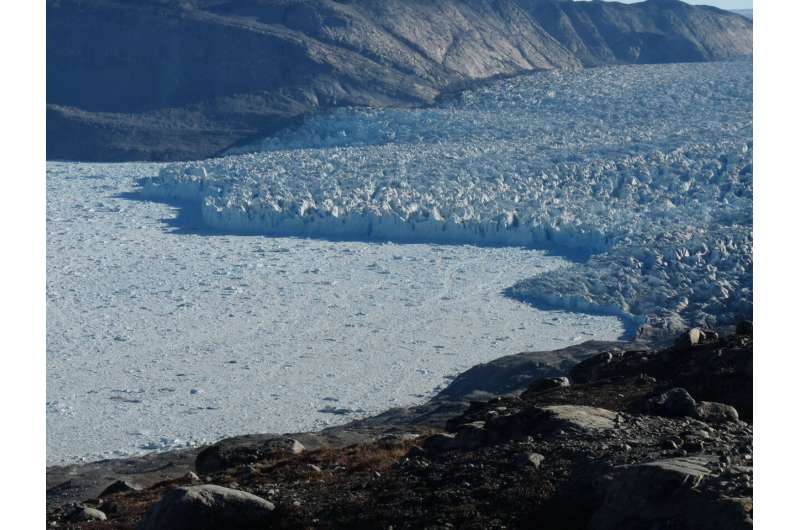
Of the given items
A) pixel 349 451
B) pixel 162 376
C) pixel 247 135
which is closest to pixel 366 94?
pixel 247 135

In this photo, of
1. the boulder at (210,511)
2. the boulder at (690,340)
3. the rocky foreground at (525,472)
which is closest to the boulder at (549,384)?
the rocky foreground at (525,472)

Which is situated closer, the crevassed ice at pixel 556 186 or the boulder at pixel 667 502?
the boulder at pixel 667 502

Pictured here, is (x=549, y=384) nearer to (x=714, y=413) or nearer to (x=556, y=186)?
(x=714, y=413)

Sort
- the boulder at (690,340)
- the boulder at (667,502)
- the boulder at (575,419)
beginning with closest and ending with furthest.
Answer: the boulder at (667,502), the boulder at (575,419), the boulder at (690,340)

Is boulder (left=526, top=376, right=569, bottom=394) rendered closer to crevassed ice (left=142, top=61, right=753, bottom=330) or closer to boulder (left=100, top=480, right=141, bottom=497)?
boulder (left=100, top=480, right=141, bottom=497)

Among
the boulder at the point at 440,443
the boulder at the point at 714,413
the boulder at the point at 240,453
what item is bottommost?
the boulder at the point at 240,453

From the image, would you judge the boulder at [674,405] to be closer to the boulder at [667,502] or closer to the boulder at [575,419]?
the boulder at [575,419]

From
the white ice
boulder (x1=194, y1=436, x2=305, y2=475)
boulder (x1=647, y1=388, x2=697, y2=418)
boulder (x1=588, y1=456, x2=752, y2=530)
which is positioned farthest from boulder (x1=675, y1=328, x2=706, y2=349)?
boulder (x1=588, y1=456, x2=752, y2=530)
